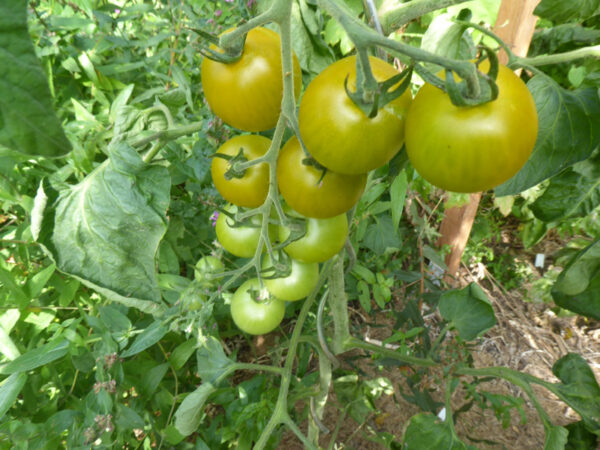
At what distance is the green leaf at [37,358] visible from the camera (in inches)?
22.6

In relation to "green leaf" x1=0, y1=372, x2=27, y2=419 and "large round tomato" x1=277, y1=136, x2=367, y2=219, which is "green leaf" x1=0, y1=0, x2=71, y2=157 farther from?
"green leaf" x1=0, y1=372, x2=27, y2=419

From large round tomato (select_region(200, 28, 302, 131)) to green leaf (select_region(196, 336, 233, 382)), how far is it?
0.50 m

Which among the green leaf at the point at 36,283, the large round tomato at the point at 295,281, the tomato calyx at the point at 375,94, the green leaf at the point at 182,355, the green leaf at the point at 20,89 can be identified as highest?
the green leaf at the point at 20,89

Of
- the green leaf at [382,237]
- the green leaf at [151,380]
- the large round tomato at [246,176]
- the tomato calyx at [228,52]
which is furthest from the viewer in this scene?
the green leaf at [382,237]

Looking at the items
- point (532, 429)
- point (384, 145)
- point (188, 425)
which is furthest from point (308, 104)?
point (532, 429)

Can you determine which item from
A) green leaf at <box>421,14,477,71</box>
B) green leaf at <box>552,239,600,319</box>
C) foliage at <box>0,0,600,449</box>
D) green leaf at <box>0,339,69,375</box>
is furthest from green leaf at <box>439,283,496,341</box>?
green leaf at <box>0,339,69,375</box>

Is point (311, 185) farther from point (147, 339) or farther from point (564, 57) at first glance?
point (147, 339)

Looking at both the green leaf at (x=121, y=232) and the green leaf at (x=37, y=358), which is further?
the green leaf at (x=37, y=358)

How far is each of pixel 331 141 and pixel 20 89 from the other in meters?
0.19

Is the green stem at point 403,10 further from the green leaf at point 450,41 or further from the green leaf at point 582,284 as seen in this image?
the green leaf at point 582,284

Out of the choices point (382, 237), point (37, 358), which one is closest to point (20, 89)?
point (37, 358)

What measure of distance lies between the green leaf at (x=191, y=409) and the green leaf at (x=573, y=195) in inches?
23.7

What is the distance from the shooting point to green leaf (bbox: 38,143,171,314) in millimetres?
399

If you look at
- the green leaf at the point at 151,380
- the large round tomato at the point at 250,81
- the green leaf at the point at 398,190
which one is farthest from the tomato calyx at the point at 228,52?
the green leaf at the point at 151,380
